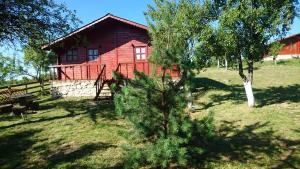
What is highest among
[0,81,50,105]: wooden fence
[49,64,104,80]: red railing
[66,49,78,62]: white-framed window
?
[66,49,78,62]: white-framed window

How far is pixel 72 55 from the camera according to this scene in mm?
25078

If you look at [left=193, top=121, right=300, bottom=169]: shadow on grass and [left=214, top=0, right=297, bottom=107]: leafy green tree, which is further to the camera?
[left=214, top=0, right=297, bottom=107]: leafy green tree

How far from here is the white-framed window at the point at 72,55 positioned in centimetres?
2492

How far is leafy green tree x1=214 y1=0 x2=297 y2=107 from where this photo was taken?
14.4 meters

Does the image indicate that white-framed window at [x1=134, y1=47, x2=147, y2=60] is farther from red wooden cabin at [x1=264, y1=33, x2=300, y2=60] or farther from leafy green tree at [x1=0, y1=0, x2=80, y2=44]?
red wooden cabin at [x1=264, y1=33, x2=300, y2=60]

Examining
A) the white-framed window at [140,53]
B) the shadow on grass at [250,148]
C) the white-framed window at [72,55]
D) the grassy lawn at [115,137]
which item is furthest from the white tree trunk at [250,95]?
the white-framed window at [72,55]

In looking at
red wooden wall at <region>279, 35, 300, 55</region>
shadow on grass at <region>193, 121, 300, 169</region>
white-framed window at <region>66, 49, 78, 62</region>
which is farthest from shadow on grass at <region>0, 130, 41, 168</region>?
red wooden wall at <region>279, 35, 300, 55</region>

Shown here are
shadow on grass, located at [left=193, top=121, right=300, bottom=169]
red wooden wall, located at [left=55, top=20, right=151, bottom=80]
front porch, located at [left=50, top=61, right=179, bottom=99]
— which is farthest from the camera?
red wooden wall, located at [left=55, top=20, right=151, bottom=80]

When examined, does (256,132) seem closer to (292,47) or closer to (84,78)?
(84,78)

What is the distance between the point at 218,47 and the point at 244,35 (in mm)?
1349

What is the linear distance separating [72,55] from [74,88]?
324cm

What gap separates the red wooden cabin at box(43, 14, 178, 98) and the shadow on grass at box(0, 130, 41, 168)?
405 inches

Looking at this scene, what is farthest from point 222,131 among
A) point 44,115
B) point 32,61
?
point 32,61

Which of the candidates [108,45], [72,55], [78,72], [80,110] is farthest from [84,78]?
[80,110]
